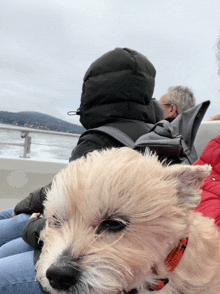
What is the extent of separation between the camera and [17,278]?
0.95 metres

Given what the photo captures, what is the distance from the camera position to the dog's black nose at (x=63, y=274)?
0.58m

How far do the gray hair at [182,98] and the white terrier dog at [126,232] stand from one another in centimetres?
147

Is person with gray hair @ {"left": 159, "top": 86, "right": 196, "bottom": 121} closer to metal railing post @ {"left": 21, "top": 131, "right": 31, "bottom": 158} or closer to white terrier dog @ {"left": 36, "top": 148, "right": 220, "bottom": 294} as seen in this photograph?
white terrier dog @ {"left": 36, "top": 148, "right": 220, "bottom": 294}

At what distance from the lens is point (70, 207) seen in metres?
0.66

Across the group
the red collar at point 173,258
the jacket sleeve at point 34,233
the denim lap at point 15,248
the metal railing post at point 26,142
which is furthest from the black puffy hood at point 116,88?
the metal railing post at point 26,142

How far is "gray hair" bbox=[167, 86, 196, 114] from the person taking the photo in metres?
2.07

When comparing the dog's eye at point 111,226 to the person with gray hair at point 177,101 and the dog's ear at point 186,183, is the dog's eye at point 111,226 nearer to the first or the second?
the dog's ear at point 186,183

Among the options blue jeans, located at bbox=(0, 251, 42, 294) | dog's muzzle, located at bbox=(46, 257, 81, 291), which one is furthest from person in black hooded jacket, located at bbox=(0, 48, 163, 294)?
dog's muzzle, located at bbox=(46, 257, 81, 291)

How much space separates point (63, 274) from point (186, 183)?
0.36 meters

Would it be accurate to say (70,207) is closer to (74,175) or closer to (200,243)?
(74,175)

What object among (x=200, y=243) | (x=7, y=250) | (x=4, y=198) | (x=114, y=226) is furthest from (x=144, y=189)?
(x=4, y=198)

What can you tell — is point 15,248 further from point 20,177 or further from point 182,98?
point 20,177

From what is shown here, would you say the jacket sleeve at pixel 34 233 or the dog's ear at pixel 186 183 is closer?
the dog's ear at pixel 186 183

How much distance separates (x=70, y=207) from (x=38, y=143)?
3.44 metres
